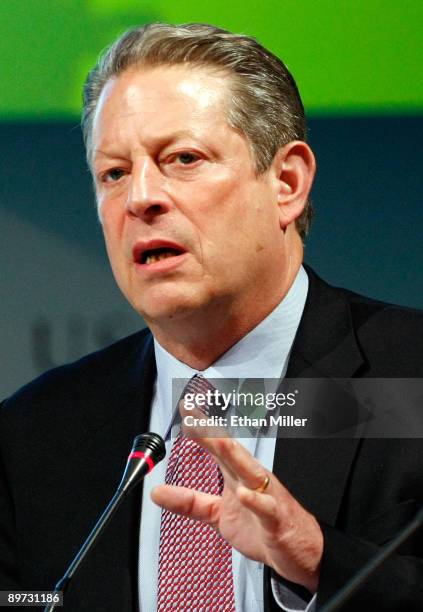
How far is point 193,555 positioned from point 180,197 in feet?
1.84

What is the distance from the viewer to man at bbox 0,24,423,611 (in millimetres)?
1742

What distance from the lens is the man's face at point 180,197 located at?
70.0 inches

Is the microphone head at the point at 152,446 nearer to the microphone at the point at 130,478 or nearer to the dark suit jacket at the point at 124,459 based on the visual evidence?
the microphone at the point at 130,478

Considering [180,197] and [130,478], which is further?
[180,197]

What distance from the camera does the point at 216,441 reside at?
53.2 inches

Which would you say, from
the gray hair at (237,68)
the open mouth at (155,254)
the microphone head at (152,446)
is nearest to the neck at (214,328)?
the open mouth at (155,254)

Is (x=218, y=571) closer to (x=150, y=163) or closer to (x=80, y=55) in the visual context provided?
(x=150, y=163)

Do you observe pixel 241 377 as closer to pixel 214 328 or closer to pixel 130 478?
pixel 214 328

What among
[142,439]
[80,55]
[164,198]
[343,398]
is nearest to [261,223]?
[164,198]

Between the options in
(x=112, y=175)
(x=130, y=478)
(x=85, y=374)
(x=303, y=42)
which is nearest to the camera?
(x=130, y=478)

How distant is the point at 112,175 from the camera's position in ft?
6.18

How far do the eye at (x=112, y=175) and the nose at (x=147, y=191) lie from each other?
0.21 ft

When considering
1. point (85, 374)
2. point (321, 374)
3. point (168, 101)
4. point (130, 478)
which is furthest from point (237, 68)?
point (130, 478)

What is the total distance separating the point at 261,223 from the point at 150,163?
8.4 inches
